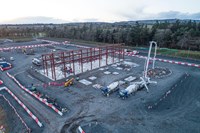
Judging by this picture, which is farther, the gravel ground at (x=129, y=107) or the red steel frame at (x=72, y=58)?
the red steel frame at (x=72, y=58)

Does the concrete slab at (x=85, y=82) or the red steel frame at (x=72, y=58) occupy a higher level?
the red steel frame at (x=72, y=58)

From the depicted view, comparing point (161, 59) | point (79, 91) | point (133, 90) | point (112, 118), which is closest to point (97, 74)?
point (79, 91)

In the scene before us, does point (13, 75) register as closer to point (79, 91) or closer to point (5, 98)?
point (5, 98)

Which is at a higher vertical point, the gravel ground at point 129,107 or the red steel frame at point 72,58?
the red steel frame at point 72,58

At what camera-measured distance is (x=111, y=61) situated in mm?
50250

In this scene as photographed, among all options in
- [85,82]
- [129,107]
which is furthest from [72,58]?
[129,107]

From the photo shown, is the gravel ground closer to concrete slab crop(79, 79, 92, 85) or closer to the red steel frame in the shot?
concrete slab crop(79, 79, 92, 85)

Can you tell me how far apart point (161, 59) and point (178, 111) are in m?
30.4

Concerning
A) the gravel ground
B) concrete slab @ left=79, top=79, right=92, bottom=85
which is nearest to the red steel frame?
the gravel ground

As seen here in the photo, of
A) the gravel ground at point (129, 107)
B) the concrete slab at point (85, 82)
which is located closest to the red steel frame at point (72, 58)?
the gravel ground at point (129, 107)

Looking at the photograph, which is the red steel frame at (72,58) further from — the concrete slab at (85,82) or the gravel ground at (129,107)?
the concrete slab at (85,82)

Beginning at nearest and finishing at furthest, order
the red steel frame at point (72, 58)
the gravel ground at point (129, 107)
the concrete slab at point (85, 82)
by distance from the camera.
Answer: the gravel ground at point (129, 107) < the concrete slab at point (85, 82) < the red steel frame at point (72, 58)

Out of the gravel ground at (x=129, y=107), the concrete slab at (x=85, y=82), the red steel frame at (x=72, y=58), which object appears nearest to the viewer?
the gravel ground at (x=129, y=107)

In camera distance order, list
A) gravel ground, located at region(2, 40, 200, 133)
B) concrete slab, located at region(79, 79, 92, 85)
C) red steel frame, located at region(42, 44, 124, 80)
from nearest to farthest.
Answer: gravel ground, located at region(2, 40, 200, 133)
concrete slab, located at region(79, 79, 92, 85)
red steel frame, located at region(42, 44, 124, 80)
